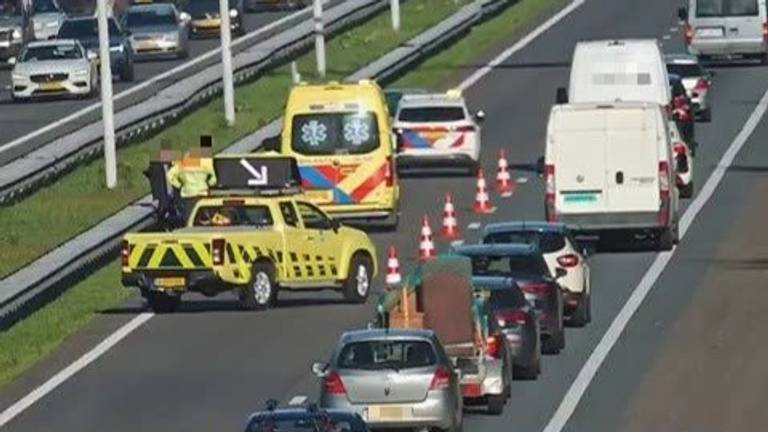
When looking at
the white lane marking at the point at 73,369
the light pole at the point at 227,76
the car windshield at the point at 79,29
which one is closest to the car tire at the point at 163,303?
the white lane marking at the point at 73,369

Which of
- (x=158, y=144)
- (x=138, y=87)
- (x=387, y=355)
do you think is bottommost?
(x=138, y=87)

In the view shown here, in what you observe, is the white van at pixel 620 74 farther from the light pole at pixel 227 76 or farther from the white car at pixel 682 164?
the light pole at pixel 227 76

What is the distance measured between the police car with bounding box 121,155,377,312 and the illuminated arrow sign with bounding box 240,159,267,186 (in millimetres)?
2837

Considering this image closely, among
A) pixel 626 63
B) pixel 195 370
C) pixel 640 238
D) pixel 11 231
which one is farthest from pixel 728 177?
pixel 195 370

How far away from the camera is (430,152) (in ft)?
206

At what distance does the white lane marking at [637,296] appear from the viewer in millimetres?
37000


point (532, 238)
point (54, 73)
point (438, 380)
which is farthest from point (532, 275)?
point (54, 73)

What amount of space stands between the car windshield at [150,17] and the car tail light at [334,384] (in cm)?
5402

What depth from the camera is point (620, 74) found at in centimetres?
6144

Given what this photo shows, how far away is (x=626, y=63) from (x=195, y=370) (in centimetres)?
2209

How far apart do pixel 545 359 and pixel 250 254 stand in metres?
6.22

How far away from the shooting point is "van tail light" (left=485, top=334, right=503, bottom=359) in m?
36.7

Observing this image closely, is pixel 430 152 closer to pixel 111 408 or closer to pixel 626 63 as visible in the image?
pixel 626 63

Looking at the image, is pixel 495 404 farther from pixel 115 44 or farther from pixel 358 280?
pixel 115 44
